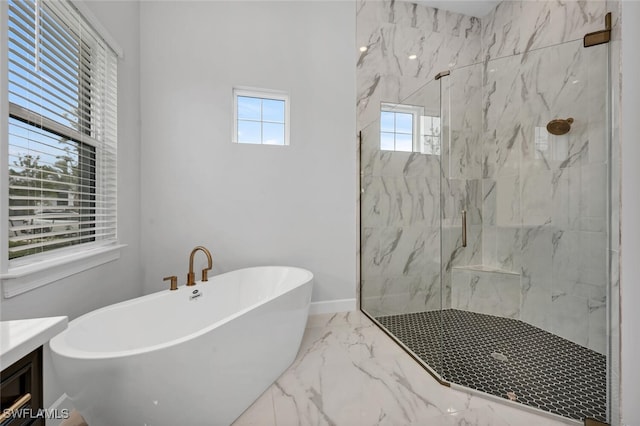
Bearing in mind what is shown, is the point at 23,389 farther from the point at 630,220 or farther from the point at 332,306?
the point at 332,306

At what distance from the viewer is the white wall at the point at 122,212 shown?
150cm

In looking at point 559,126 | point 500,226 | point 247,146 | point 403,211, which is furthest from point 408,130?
point 247,146

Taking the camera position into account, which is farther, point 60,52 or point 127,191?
point 127,191

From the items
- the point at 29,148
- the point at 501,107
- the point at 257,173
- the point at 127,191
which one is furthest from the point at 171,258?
the point at 501,107

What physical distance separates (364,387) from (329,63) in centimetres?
Answer: 270

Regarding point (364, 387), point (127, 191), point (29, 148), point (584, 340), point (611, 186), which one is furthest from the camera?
point (127, 191)

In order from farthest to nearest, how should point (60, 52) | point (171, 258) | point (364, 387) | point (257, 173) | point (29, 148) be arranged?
point (257, 173) → point (171, 258) → point (364, 387) → point (60, 52) → point (29, 148)

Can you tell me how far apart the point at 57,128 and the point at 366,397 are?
2190 millimetres

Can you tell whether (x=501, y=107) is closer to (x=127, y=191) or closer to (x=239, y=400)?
(x=239, y=400)

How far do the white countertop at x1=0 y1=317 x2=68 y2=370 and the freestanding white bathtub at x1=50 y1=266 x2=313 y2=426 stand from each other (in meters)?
0.46

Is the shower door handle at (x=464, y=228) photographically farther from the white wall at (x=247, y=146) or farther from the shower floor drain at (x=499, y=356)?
the white wall at (x=247, y=146)

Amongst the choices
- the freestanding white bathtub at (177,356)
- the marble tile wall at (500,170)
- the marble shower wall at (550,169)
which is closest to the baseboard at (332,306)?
the marble tile wall at (500,170)

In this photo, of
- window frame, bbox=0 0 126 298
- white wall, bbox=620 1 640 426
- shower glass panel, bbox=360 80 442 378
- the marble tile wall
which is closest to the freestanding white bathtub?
window frame, bbox=0 0 126 298

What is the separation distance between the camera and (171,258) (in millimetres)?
2525
